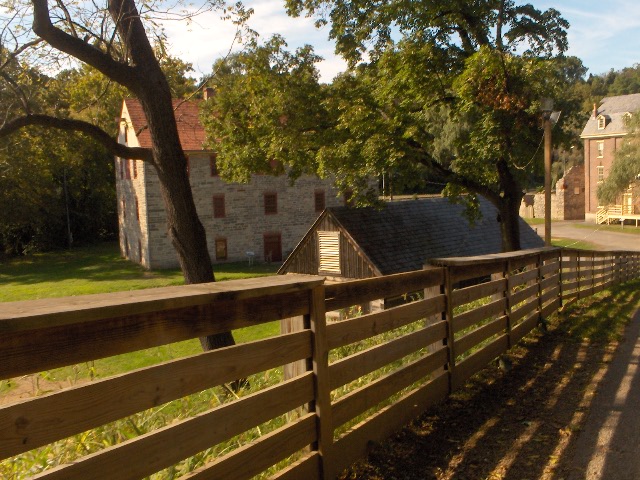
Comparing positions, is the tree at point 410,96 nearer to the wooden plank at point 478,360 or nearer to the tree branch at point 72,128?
the tree branch at point 72,128

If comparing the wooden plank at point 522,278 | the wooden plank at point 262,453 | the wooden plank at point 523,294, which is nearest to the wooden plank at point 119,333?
the wooden plank at point 262,453

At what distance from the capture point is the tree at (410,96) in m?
17.5

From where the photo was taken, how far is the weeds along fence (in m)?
2.32

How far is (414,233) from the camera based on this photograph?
2867 centimetres

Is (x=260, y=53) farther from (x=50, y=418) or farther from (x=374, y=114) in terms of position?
(x=50, y=418)

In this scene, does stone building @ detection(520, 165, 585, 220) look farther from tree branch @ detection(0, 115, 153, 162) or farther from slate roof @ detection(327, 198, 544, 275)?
tree branch @ detection(0, 115, 153, 162)

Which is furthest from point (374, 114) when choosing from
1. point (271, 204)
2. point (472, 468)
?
point (271, 204)

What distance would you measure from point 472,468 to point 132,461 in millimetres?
2528

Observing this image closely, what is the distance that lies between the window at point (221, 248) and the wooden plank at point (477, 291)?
36252mm

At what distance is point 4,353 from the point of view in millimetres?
2170

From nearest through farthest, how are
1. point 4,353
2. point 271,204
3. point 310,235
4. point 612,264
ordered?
point 4,353 → point 612,264 → point 310,235 → point 271,204

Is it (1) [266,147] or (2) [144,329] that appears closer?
(2) [144,329]

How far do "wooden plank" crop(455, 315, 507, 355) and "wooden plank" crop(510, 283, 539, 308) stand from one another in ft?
1.21

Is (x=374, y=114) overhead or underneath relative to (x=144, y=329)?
overhead
